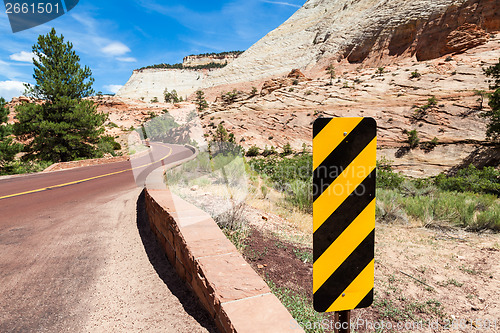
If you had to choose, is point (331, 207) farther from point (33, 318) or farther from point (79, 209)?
point (79, 209)

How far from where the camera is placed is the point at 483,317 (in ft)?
10.0

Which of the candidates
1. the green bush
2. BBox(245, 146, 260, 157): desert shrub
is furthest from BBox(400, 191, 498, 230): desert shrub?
BBox(245, 146, 260, 157): desert shrub

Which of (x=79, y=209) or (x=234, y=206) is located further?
(x=79, y=209)

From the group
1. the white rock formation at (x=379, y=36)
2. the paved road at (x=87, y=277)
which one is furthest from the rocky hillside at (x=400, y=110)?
the paved road at (x=87, y=277)

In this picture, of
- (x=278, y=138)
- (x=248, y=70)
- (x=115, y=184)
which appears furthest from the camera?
(x=248, y=70)

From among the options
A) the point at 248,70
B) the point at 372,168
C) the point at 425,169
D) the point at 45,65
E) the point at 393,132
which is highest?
the point at 248,70

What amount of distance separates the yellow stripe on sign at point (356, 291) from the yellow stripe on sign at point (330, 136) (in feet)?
2.25

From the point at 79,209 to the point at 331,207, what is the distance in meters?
6.51

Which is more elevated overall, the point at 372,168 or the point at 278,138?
the point at 372,168

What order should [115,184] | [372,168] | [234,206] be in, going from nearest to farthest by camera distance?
[372,168] < [234,206] < [115,184]

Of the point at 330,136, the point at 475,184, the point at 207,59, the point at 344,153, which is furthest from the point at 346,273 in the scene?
the point at 207,59

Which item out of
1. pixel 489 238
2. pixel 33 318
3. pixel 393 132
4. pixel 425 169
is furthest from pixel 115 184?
pixel 393 132

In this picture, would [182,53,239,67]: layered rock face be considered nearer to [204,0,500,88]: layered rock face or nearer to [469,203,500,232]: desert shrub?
[204,0,500,88]: layered rock face

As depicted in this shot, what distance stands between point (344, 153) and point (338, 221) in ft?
1.28
